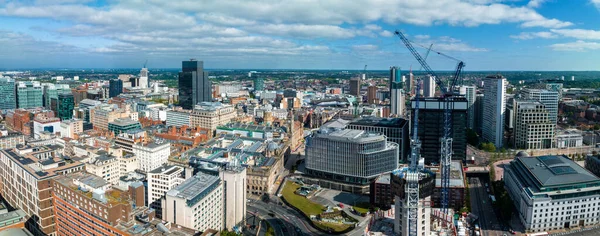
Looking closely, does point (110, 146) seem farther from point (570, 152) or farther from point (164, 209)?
point (570, 152)

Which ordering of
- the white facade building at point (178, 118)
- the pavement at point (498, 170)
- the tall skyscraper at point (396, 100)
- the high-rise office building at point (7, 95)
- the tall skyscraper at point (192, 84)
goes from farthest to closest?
the tall skyscraper at point (396, 100), the tall skyscraper at point (192, 84), the high-rise office building at point (7, 95), the white facade building at point (178, 118), the pavement at point (498, 170)

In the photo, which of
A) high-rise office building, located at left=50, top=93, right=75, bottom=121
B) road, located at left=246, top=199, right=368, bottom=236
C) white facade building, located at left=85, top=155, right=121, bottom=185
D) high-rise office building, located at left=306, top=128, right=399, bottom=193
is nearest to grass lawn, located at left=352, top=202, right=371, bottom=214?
road, located at left=246, top=199, right=368, bottom=236

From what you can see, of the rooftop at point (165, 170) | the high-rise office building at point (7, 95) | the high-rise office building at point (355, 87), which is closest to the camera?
the rooftop at point (165, 170)

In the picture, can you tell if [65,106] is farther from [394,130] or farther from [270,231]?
[270,231]

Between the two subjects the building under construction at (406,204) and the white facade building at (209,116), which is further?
the white facade building at (209,116)

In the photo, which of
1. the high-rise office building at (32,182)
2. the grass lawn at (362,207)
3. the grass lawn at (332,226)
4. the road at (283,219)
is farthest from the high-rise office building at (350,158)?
the high-rise office building at (32,182)

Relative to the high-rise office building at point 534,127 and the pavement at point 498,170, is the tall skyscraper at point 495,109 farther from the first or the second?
the pavement at point 498,170

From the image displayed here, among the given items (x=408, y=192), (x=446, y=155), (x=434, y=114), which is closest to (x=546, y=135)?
(x=434, y=114)

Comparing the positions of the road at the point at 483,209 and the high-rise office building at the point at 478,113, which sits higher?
the high-rise office building at the point at 478,113

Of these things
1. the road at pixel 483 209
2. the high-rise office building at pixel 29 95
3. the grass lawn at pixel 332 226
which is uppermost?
the high-rise office building at pixel 29 95
